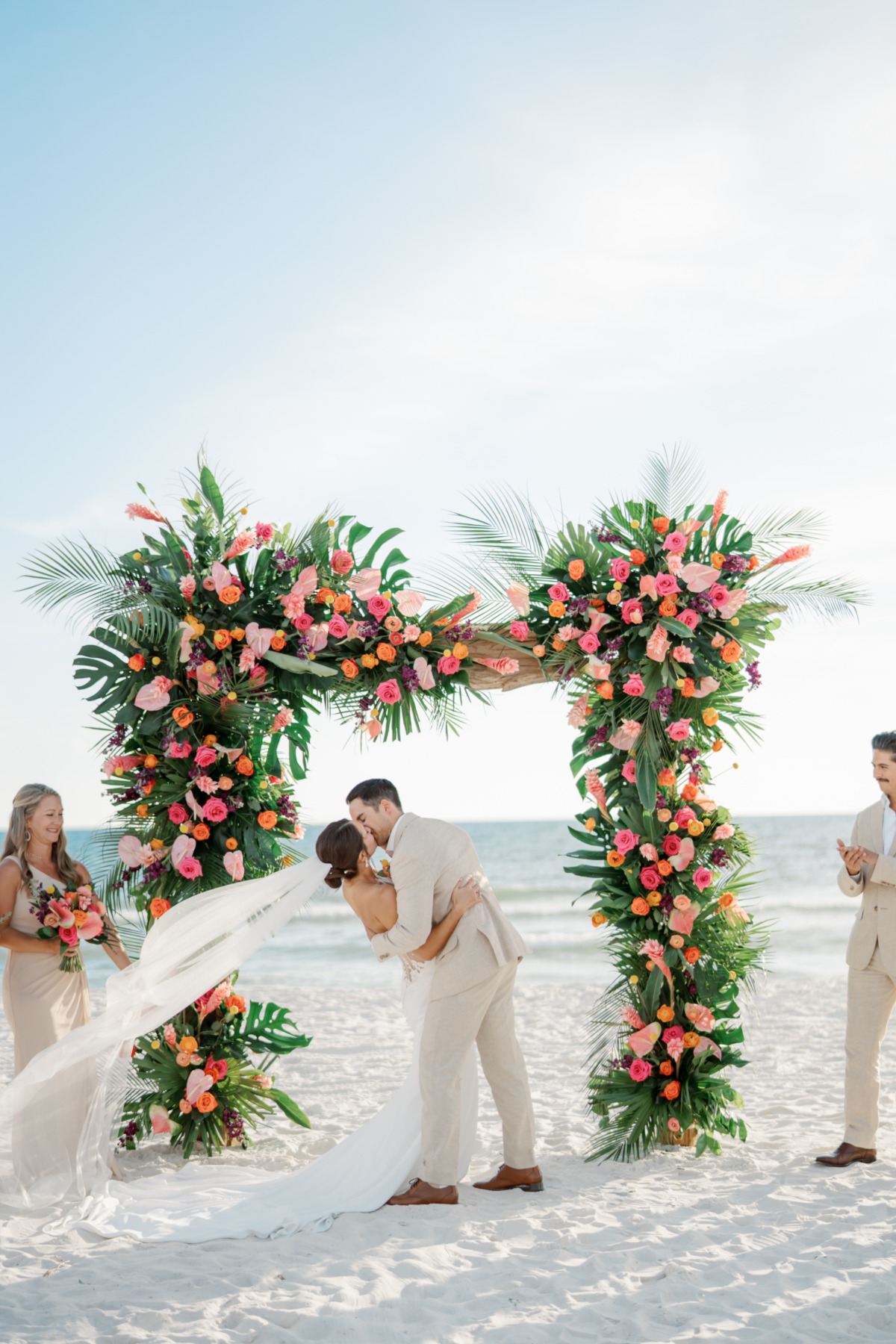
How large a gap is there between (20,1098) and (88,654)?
2.15 metres

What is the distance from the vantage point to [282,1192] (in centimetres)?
462

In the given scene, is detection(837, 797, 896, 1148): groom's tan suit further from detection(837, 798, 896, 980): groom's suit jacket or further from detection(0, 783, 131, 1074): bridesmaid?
detection(0, 783, 131, 1074): bridesmaid

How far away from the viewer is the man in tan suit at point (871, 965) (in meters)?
4.93

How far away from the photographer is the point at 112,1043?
4.82 m

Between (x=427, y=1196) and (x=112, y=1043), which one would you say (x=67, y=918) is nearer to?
(x=112, y=1043)

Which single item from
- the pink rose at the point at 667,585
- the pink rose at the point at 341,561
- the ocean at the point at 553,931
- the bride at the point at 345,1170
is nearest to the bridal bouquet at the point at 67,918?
the ocean at the point at 553,931

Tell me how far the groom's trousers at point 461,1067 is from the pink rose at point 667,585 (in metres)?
1.93

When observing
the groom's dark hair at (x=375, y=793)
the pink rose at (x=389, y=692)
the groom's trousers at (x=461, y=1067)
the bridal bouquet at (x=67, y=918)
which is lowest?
the groom's trousers at (x=461, y=1067)

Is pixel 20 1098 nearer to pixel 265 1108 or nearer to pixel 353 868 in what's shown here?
pixel 265 1108

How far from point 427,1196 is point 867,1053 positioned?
7.03ft

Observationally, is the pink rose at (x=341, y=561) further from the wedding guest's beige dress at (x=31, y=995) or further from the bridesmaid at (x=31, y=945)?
the wedding guest's beige dress at (x=31, y=995)

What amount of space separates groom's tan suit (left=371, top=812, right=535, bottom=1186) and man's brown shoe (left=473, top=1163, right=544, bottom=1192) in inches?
1.2

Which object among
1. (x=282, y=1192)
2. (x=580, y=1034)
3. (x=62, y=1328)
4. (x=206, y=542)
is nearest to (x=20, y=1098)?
(x=282, y=1192)

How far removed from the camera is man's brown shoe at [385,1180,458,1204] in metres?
4.52
